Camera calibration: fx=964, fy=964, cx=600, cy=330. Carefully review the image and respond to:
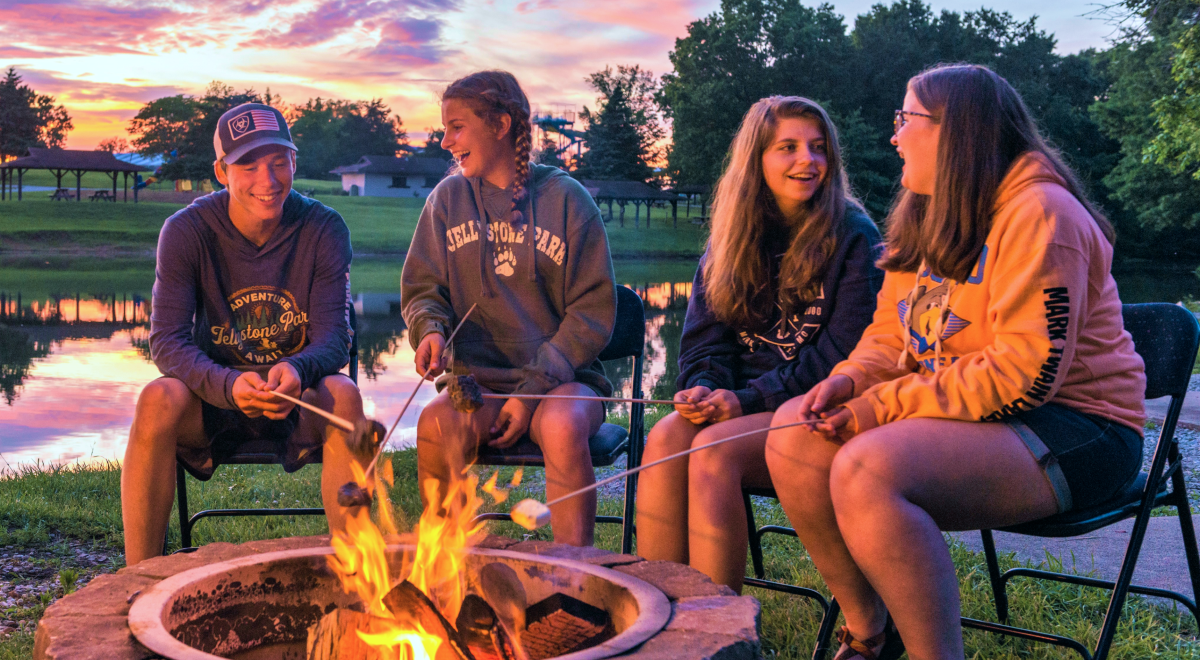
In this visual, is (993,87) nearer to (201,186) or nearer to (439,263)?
(439,263)

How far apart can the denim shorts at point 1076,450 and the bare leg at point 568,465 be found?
3.68 feet

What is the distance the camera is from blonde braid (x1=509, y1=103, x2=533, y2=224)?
10.1 feet

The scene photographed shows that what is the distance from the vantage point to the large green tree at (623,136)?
52.6m

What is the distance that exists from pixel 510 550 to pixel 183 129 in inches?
2820

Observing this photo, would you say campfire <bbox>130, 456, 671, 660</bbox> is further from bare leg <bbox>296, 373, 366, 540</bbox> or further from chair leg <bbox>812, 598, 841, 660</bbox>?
chair leg <bbox>812, 598, 841, 660</bbox>

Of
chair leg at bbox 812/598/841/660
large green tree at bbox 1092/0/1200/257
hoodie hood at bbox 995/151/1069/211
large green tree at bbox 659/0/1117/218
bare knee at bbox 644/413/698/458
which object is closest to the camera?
hoodie hood at bbox 995/151/1069/211

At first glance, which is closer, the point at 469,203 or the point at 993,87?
the point at 993,87

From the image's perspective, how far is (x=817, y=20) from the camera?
4150cm

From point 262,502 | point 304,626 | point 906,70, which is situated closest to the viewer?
point 304,626

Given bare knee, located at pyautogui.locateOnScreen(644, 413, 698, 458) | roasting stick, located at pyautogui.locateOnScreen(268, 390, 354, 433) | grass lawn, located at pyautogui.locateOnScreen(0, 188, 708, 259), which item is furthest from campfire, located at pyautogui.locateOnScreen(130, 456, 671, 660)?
grass lawn, located at pyautogui.locateOnScreen(0, 188, 708, 259)

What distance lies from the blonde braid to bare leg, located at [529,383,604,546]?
2.40ft

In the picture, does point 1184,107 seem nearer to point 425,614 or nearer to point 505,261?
point 505,261

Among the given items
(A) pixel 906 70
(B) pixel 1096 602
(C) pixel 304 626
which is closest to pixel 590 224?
(C) pixel 304 626

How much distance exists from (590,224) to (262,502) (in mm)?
2374
